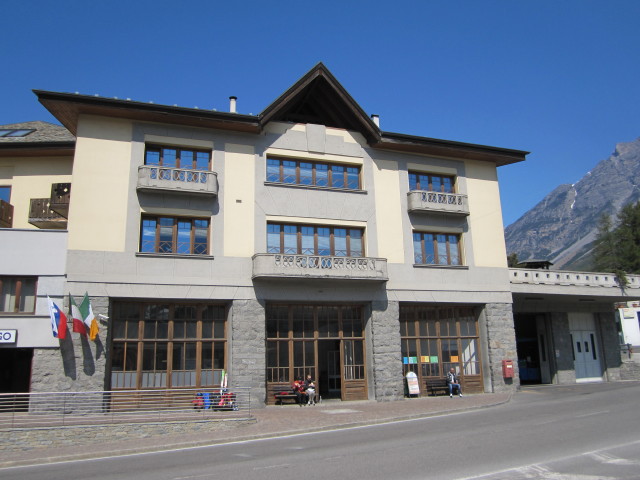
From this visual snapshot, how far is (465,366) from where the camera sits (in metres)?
26.8

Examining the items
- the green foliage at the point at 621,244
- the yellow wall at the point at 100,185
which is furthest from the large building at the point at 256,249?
the green foliage at the point at 621,244

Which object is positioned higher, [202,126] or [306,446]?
[202,126]

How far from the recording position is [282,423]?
17.8m

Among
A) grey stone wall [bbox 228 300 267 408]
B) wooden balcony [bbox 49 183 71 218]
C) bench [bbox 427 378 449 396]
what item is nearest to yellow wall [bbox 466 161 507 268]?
Result: bench [bbox 427 378 449 396]

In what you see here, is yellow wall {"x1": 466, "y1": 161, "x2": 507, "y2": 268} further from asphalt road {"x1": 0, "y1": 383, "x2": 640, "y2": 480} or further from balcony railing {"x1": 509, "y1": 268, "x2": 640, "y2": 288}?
asphalt road {"x1": 0, "y1": 383, "x2": 640, "y2": 480}

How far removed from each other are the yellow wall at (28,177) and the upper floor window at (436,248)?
17.3 meters

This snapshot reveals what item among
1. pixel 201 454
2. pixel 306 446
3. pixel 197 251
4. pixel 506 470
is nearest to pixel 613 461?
pixel 506 470

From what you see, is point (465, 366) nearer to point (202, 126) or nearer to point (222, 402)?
point (222, 402)

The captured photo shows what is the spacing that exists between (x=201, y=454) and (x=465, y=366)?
16.9m

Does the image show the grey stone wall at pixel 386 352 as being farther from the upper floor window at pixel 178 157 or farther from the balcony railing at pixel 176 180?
the upper floor window at pixel 178 157

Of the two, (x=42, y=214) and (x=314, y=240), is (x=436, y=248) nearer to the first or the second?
(x=314, y=240)

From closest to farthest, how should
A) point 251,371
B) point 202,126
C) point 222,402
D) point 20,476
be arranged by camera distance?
point 20,476 → point 222,402 → point 251,371 → point 202,126

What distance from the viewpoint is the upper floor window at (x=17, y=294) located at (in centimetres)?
2039

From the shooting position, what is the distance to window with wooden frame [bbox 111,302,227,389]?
851 inches
